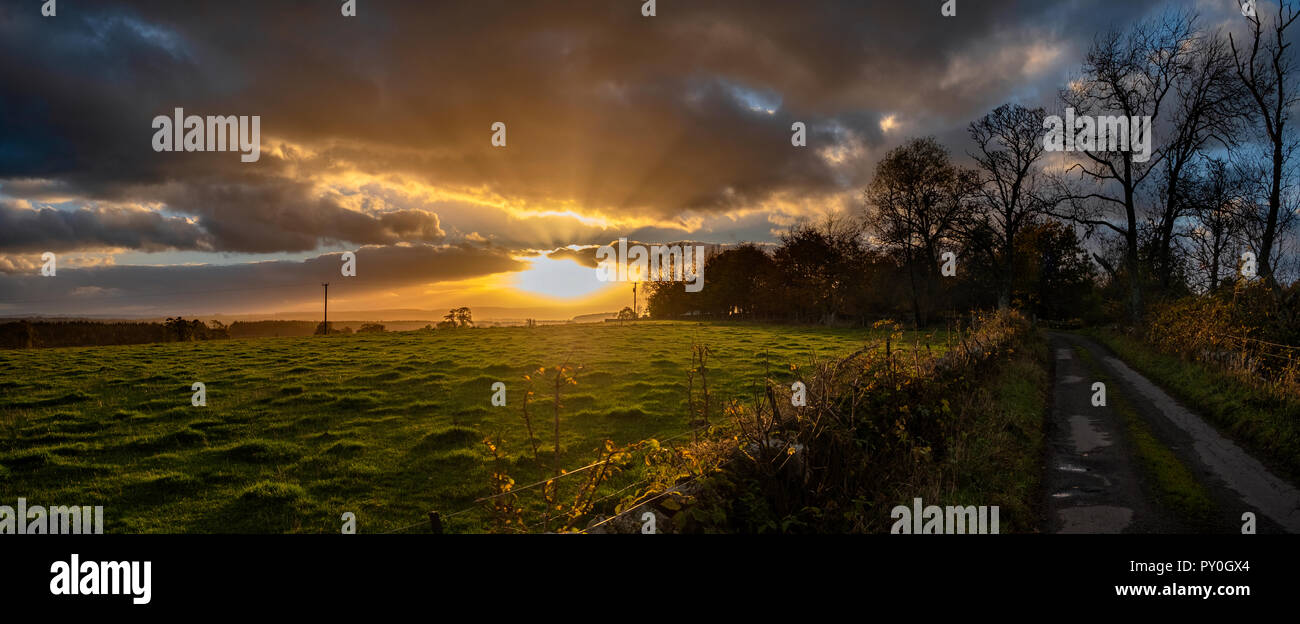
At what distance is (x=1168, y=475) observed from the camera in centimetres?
859

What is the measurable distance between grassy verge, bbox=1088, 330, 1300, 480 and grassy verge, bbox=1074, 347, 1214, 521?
1348 millimetres

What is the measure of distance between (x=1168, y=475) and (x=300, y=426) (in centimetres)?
1787

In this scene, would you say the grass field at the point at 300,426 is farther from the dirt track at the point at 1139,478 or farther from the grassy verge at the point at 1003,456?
the dirt track at the point at 1139,478

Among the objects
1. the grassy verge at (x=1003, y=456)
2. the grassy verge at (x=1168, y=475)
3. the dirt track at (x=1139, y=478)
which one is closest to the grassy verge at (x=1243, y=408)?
the dirt track at (x=1139, y=478)

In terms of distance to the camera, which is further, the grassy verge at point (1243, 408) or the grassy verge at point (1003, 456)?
the grassy verge at point (1243, 408)

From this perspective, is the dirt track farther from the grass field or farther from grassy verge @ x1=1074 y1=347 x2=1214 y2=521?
the grass field


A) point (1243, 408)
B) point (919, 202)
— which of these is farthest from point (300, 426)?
point (919, 202)

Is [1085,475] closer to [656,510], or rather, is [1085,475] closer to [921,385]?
[921,385]

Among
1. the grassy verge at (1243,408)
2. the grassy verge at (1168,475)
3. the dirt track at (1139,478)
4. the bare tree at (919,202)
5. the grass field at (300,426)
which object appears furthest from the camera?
the bare tree at (919,202)

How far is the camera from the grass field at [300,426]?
876 cm

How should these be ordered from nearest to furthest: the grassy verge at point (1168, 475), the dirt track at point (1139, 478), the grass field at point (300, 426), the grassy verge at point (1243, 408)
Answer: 1. the dirt track at point (1139, 478)
2. the grassy verge at point (1168, 475)
3. the grass field at point (300, 426)
4. the grassy verge at point (1243, 408)

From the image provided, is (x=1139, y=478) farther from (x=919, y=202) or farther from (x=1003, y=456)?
(x=919, y=202)

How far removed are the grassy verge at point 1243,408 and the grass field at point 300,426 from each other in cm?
937
